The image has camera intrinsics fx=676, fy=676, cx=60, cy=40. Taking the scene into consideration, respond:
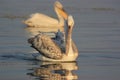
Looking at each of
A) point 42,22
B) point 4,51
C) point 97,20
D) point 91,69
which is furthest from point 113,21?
point 91,69

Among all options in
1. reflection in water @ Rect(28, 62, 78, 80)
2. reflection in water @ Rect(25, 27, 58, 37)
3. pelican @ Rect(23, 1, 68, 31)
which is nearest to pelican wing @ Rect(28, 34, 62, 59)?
reflection in water @ Rect(28, 62, 78, 80)

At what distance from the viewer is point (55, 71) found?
13.1 meters

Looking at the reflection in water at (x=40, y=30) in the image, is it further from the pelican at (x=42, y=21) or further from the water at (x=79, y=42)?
the pelican at (x=42, y=21)

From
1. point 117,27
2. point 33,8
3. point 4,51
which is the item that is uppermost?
point 33,8

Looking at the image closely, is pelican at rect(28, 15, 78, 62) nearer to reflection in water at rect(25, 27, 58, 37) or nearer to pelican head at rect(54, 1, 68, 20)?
pelican head at rect(54, 1, 68, 20)

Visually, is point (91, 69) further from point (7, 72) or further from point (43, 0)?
point (43, 0)

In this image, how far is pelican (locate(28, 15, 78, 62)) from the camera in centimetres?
1475

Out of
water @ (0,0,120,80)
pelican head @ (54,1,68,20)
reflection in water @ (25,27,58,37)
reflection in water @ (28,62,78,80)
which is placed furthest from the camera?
reflection in water @ (25,27,58,37)

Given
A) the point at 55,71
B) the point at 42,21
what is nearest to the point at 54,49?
the point at 55,71

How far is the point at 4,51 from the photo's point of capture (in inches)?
617

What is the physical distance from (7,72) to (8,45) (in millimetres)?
3635

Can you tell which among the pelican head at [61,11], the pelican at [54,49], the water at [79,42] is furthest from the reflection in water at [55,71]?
the pelican head at [61,11]

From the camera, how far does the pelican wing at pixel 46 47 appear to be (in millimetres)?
14812

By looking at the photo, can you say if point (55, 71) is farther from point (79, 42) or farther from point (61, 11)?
point (61, 11)
